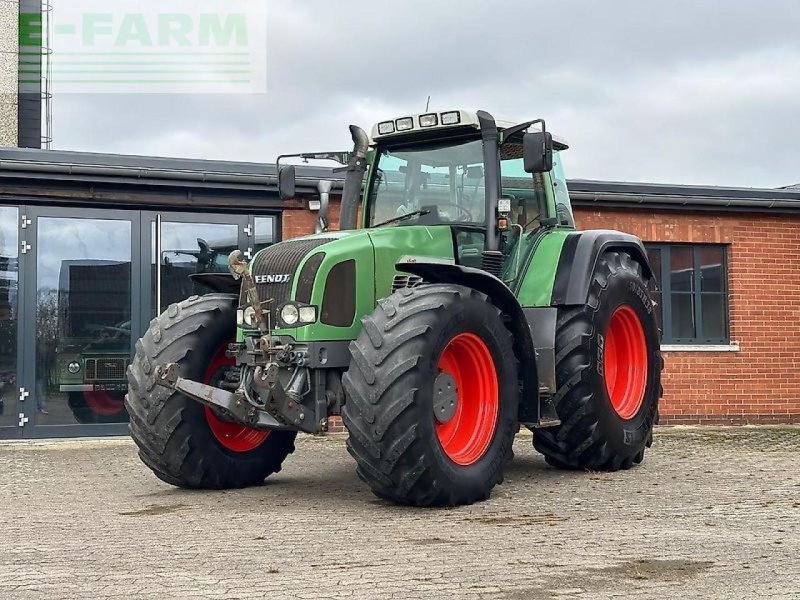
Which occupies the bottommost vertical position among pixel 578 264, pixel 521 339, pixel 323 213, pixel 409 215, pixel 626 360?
pixel 626 360

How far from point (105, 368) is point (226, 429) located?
506cm

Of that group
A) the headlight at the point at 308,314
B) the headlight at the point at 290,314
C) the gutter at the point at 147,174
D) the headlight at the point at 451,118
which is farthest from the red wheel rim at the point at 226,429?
the gutter at the point at 147,174

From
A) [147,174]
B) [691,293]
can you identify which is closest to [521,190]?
[147,174]

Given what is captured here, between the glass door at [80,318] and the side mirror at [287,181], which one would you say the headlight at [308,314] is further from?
the glass door at [80,318]

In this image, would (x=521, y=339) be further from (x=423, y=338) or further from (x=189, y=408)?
(x=189, y=408)

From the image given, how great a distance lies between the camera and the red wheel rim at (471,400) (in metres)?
7.27

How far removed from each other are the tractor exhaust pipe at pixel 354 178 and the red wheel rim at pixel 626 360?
2.36m

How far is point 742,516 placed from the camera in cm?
654

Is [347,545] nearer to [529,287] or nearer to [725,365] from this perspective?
[529,287]

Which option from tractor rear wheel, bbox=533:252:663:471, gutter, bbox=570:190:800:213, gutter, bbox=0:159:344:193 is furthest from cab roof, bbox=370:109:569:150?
gutter, bbox=570:190:800:213

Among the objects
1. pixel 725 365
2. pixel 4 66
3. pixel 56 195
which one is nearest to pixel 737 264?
pixel 725 365

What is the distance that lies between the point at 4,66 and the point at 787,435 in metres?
21.2

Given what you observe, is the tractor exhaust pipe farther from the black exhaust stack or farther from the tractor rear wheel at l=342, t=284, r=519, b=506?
the tractor rear wheel at l=342, t=284, r=519, b=506

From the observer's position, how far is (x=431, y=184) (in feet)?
28.0
